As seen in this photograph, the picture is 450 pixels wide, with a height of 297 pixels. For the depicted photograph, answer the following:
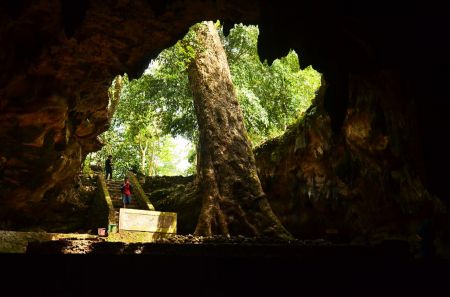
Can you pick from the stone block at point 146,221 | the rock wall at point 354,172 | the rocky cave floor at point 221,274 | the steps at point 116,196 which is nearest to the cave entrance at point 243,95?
the steps at point 116,196

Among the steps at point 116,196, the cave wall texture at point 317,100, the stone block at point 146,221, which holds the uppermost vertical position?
the cave wall texture at point 317,100

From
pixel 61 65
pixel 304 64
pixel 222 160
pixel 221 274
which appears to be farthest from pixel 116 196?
pixel 221 274

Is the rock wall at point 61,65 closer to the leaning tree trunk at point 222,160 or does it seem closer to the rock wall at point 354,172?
the rock wall at point 354,172

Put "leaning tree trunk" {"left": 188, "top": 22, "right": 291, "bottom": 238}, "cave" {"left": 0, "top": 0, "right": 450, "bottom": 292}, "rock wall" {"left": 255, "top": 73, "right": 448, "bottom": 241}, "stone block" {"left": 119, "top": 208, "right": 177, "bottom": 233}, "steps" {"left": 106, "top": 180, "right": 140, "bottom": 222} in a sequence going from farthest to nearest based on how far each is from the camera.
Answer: "steps" {"left": 106, "top": 180, "right": 140, "bottom": 222}, "stone block" {"left": 119, "top": 208, "right": 177, "bottom": 233}, "leaning tree trunk" {"left": 188, "top": 22, "right": 291, "bottom": 238}, "rock wall" {"left": 255, "top": 73, "right": 448, "bottom": 241}, "cave" {"left": 0, "top": 0, "right": 450, "bottom": 292}

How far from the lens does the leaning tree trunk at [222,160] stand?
1089cm

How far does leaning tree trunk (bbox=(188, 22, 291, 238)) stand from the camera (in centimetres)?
1089

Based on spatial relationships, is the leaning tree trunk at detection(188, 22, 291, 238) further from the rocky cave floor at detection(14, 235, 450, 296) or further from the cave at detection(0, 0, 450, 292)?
the rocky cave floor at detection(14, 235, 450, 296)

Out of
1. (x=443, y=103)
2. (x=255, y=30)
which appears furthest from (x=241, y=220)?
(x=255, y=30)

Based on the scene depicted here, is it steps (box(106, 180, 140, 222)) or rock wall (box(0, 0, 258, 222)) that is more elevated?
rock wall (box(0, 0, 258, 222))

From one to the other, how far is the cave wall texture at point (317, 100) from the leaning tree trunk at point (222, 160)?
244 centimetres

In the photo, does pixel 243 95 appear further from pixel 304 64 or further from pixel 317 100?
pixel 304 64

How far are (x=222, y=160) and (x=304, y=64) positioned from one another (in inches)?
349

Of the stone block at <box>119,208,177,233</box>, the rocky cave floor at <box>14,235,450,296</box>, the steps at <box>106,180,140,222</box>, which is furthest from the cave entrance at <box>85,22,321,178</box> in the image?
the rocky cave floor at <box>14,235,450,296</box>

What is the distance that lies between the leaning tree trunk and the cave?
2447mm
